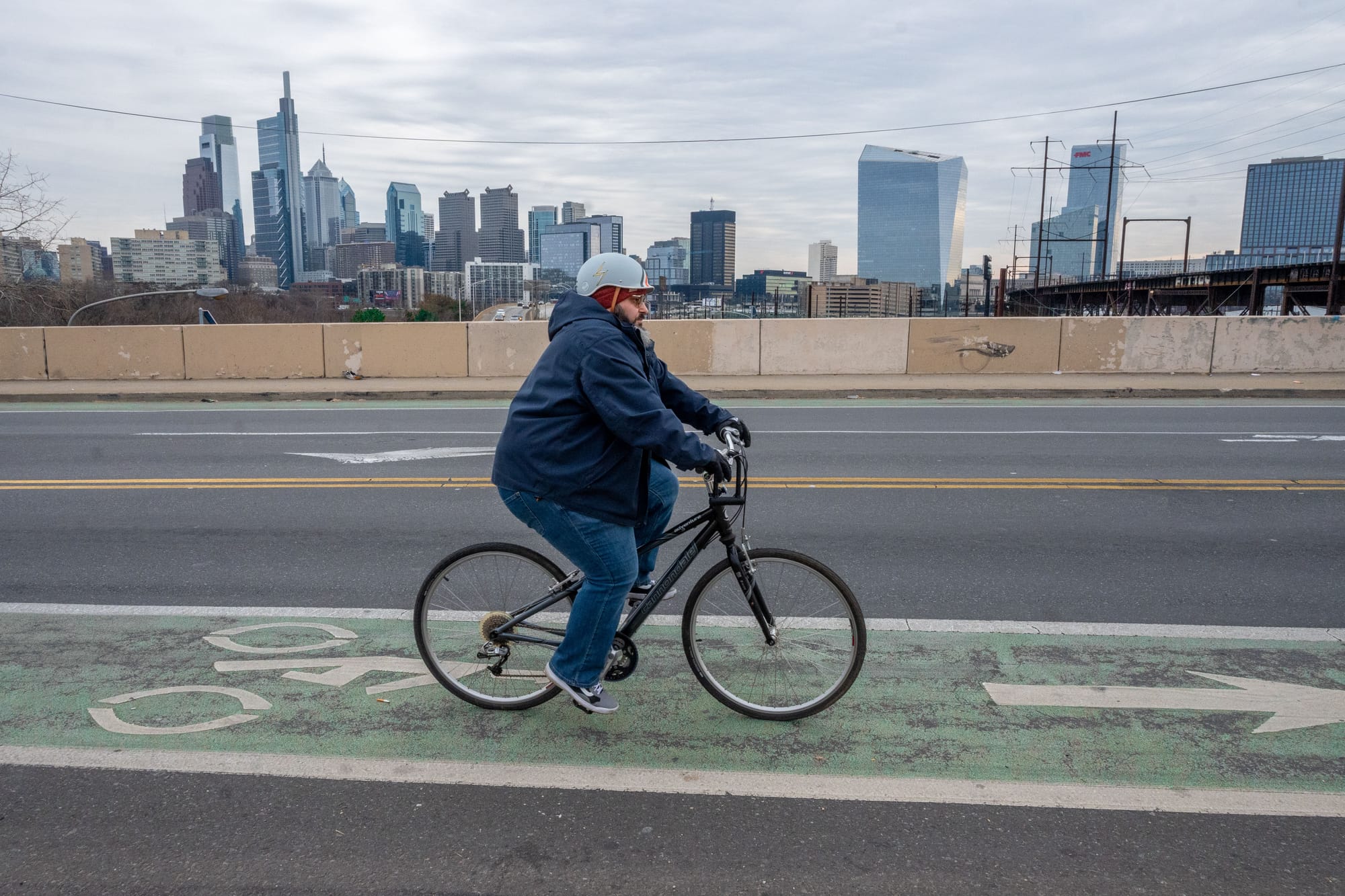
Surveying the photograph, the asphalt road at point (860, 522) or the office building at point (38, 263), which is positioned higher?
the office building at point (38, 263)

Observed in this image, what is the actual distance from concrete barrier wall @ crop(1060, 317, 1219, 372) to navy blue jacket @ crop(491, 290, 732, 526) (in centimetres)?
1612

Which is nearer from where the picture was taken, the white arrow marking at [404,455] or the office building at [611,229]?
the white arrow marking at [404,455]

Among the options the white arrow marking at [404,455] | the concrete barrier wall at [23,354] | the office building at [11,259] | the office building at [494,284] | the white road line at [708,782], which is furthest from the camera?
the office building at [494,284]

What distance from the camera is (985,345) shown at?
59.2 ft

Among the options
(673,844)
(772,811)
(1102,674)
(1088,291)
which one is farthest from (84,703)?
(1088,291)

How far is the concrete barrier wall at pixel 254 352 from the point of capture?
18.1m

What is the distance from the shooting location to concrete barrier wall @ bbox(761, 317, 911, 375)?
18.2 meters

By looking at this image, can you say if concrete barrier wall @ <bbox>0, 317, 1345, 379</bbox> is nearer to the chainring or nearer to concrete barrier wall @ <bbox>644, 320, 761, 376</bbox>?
concrete barrier wall @ <bbox>644, 320, 761, 376</bbox>

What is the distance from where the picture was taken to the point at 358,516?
7363mm

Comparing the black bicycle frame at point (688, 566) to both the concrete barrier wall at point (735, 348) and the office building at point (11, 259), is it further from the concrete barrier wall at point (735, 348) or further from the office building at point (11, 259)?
the office building at point (11, 259)

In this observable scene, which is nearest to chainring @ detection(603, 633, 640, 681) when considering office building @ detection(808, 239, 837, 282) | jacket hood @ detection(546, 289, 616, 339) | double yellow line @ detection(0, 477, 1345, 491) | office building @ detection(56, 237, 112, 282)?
jacket hood @ detection(546, 289, 616, 339)

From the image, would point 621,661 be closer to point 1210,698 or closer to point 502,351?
point 1210,698

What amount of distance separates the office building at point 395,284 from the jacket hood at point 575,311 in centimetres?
12611

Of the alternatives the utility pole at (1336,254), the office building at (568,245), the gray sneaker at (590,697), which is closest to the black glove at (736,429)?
the gray sneaker at (590,697)
